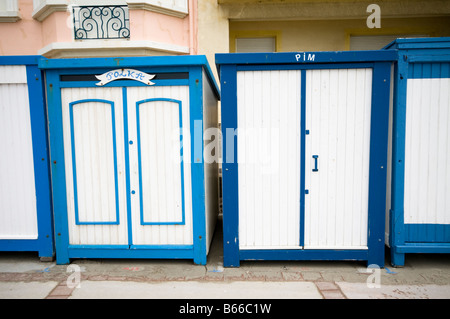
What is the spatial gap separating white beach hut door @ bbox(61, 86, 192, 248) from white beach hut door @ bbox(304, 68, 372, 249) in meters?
1.59

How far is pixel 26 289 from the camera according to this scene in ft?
10.3

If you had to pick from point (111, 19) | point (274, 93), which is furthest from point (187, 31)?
point (274, 93)

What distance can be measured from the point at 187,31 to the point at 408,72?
4.84 m

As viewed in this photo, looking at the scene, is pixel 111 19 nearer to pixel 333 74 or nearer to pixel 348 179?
pixel 333 74

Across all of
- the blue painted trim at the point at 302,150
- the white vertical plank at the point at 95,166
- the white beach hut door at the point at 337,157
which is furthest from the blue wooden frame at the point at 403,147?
the white vertical plank at the point at 95,166

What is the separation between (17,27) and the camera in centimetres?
659

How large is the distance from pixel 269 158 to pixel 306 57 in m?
1.30

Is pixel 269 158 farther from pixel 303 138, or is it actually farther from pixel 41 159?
pixel 41 159

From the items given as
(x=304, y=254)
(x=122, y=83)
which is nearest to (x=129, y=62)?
(x=122, y=83)

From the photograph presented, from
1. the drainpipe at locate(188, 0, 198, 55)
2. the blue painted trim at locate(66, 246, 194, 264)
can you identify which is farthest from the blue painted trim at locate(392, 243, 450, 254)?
the drainpipe at locate(188, 0, 198, 55)

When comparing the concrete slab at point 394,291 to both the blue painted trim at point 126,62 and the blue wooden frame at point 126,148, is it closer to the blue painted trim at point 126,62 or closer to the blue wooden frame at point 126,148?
the blue wooden frame at point 126,148

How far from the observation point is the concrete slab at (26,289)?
3014 mm

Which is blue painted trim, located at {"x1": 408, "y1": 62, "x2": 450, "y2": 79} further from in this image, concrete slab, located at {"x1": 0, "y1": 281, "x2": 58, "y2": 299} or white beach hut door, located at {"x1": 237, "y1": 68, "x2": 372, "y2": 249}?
concrete slab, located at {"x1": 0, "y1": 281, "x2": 58, "y2": 299}

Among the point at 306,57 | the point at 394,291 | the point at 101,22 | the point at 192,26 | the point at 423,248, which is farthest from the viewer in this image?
the point at 192,26
